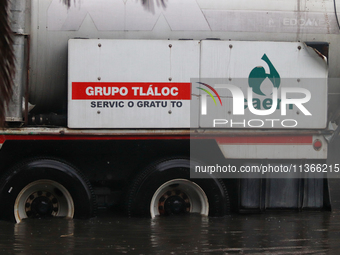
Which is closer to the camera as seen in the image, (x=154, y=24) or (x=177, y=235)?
(x=177, y=235)

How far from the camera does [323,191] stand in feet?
21.1

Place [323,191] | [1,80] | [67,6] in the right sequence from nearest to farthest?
[1,80] < [67,6] < [323,191]

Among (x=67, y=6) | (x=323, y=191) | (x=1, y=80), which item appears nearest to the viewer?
(x=1, y=80)

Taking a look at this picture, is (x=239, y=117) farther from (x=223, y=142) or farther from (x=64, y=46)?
(x=64, y=46)

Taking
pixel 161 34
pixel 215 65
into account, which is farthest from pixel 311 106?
pixel 161 34

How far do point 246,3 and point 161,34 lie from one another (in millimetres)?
1165

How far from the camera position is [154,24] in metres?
5.85

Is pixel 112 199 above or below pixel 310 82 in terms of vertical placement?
below

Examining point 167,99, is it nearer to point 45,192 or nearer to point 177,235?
point 177,235

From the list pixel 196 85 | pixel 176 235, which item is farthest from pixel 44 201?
pixel 196 85

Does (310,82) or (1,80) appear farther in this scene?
(310,82)

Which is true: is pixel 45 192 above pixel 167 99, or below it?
below

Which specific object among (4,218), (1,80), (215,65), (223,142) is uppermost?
(215,65)

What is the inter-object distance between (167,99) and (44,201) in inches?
80.8
